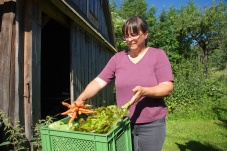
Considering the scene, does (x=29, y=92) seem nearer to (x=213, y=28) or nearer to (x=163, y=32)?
(x=163, y=32)

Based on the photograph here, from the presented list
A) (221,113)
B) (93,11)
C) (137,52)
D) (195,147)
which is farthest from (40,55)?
(221,113)

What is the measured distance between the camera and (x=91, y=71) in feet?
25.1

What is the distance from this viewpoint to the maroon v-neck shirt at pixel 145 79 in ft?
7.36

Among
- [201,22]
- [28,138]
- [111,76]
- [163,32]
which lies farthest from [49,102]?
[201,22]

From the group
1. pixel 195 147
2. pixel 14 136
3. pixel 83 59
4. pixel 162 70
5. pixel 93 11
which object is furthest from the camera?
pixel 93 11

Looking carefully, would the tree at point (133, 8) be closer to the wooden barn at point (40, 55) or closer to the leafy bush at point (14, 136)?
the wooden barn at point (40, 55)

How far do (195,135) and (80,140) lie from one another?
19.3 feet

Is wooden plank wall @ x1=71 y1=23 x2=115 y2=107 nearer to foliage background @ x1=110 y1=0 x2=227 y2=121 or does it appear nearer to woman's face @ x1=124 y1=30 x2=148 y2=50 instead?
woman's face @ x1=124 y1=30 x2=148 y2=50

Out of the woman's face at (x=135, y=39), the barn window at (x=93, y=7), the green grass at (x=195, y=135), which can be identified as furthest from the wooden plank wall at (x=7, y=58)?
the barn window at (x=93, y=7)

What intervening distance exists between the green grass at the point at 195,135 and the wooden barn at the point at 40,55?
276 centimetres

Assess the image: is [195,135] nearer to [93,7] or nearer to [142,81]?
[142,81]

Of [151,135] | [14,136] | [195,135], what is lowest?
[195,135]

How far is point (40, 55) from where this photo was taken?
4141 millimetres

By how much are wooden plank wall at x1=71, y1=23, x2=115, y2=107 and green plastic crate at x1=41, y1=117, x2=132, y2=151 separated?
4.01 m
